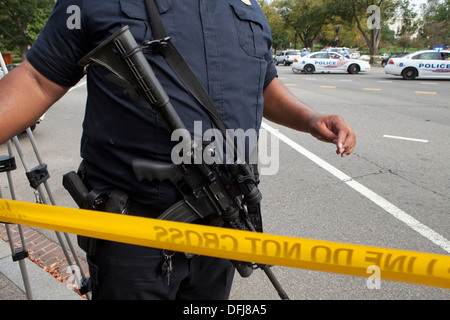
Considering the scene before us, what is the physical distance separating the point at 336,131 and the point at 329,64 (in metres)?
21.9

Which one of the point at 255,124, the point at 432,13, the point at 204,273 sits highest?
the point at 432,13

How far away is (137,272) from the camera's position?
120 centimetres

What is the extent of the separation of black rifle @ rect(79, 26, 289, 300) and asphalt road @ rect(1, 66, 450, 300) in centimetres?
151

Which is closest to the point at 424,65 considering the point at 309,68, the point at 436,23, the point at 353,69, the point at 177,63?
the point at 353,69

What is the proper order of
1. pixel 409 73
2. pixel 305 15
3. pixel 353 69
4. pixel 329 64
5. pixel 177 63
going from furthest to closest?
pixel 305 15 < pixel 353 69 < pixel 329 64 < pixel 409 73 < pixel 177 63

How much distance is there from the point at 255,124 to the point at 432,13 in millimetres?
59730

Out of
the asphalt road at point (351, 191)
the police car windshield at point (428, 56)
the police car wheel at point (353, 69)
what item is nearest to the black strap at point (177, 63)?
the asphalt road at point (351, 191)

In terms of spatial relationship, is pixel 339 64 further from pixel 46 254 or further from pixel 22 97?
pixel 22 97

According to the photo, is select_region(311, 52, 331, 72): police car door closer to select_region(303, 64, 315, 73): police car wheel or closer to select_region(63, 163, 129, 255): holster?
select_region(303, 64, 315, 73): police car wheel

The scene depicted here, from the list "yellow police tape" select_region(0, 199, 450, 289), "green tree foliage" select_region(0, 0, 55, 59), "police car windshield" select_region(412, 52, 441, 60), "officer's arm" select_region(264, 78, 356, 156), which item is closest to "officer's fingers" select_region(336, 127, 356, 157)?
"officer's arm" select_region(264, 78, 356, 156)

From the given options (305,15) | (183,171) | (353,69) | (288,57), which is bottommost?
(353,69)

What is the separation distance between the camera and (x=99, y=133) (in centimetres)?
118
